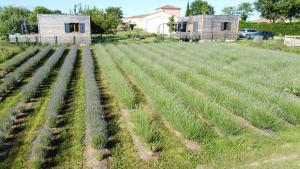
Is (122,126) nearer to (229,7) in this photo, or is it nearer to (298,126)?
(298,126)

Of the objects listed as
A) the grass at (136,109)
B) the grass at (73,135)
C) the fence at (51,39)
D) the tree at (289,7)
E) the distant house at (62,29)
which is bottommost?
the grass at (73,135)

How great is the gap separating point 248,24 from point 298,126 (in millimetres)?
37652

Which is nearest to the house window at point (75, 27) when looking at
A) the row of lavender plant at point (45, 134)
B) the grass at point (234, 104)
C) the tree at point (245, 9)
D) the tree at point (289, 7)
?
the grass at point (234, 104)

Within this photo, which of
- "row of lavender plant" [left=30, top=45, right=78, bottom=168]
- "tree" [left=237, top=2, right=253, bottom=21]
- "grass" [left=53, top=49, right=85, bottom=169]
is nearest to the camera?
"row of lavender plant" [left=30, top=45, right=78, bottom=168]

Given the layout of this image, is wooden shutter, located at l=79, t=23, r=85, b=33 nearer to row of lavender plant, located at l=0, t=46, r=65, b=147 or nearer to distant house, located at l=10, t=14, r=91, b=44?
distant house, located at l=10, t=14, r=91, b=44

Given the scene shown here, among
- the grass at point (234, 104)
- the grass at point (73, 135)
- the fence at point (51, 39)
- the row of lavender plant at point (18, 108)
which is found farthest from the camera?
the fence at point (51, 39)

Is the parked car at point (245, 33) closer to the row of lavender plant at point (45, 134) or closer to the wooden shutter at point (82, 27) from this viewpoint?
the wooden shutter at point (82, 27)

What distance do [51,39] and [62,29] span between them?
1.39m

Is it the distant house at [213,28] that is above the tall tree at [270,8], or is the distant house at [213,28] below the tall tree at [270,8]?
below

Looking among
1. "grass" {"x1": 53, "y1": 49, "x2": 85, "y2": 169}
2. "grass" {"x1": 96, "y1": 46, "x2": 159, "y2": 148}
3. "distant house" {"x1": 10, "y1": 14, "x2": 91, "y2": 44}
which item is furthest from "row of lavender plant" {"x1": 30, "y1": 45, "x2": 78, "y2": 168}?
"distant house" {"x1": 10, "y1": 14, "x2": 91, "y2": 44}

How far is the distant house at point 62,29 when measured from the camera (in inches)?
910

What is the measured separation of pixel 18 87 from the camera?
838cm

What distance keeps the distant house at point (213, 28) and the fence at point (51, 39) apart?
38.4ft

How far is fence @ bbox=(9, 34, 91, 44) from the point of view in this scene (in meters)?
22.0
